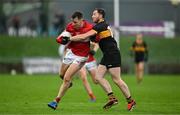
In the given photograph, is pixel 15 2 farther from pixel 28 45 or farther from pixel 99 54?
pixel 99 54

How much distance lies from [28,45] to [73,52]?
28271mm

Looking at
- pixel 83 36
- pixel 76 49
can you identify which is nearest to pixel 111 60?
pixel 83 36

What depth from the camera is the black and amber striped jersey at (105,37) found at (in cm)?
1819

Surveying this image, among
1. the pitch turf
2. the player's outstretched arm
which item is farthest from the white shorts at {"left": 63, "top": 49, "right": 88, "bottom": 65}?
the pitch turf

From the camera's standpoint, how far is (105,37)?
18.3 m

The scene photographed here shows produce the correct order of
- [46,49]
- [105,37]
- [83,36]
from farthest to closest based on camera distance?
[46,49], [105,37], [83,36]

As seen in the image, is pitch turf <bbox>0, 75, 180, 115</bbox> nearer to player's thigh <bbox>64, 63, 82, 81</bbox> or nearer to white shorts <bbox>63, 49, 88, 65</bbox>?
player's thigh <bbox>64, 63, 82, 81</bbox>

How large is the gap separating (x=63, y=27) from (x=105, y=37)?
93.5 feet

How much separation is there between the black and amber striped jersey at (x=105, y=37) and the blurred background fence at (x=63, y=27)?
82.0ft

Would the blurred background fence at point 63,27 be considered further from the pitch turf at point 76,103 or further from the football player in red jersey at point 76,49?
the football player in red jersey at point 76,49

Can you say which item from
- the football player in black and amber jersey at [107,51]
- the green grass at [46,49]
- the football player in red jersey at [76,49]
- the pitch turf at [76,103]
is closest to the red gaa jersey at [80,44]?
the football player in red jersey at [76,49]

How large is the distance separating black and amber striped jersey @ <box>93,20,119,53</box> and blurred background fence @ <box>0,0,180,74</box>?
82.0 ft

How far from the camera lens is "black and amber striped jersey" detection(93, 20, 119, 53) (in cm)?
1819

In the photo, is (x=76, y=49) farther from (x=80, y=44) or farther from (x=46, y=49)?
(x=46, y=49)
